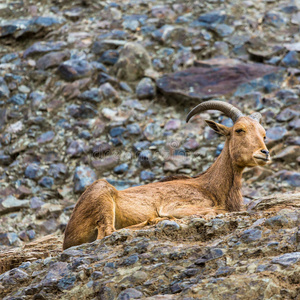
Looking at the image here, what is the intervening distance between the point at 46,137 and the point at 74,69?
9.15ft

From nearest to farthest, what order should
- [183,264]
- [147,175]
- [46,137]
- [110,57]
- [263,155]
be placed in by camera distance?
1. [183,264]
2. [263,155]
3. [147,175]
4. [46,137]
5. [110,57]

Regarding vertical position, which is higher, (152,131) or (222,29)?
(222,29)

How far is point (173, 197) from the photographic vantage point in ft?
30.9

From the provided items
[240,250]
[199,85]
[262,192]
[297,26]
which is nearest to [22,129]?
[199,85]

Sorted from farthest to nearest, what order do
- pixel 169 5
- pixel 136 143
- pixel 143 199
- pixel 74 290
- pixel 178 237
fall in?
pixel 169 5, pixel 136 143, pixel 143 199, pixel 178 237, pixel 74 290

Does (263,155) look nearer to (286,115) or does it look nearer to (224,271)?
(224,271)

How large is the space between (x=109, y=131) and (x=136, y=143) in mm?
941

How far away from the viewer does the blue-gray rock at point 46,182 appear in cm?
1457

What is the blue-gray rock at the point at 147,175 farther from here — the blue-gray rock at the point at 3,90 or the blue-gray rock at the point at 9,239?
the blue-gray rock at the point at 3,90

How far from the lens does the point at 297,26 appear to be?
18359mm

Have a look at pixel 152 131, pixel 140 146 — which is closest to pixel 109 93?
pixel 152 131

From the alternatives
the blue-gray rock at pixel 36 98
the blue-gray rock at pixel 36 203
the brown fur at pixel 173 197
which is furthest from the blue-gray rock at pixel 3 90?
the brown fur at pixel 173 197

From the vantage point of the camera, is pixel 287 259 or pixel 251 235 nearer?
pixel 287 259

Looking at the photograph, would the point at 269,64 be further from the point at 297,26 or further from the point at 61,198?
the point at 61,198
